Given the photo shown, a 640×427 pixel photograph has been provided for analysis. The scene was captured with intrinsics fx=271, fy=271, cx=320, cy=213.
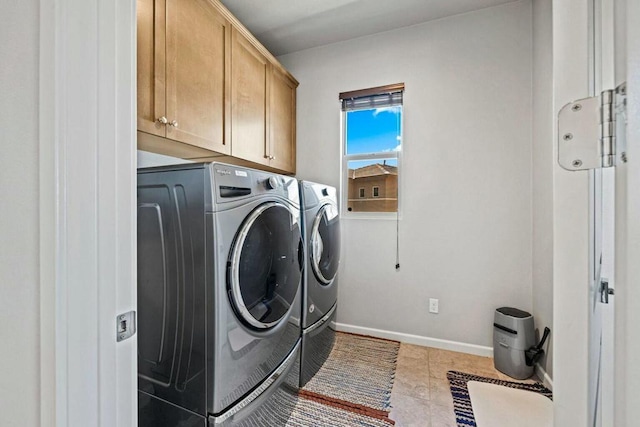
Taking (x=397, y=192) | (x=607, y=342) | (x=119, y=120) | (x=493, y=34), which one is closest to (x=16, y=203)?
(x=119, y=120)

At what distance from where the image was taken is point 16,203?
0.53 meters

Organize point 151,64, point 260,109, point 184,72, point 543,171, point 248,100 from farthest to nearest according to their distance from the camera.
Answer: point 260,109
point 248,100
point 543,171
point 184,72
point 151,64

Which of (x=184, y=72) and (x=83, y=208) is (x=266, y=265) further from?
(x=184, y=72)

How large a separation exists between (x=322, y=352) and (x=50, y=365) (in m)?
1.69

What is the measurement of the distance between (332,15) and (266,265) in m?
2.03

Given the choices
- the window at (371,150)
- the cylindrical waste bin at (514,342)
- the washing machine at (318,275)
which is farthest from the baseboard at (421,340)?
the window at (371,150)

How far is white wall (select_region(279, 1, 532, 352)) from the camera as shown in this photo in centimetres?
206

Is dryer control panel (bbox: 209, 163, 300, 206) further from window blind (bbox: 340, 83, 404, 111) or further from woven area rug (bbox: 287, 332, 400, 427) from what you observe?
window blind (bbox: 340, 83, 404, 111)

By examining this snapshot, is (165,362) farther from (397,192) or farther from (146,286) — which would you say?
(397,192)

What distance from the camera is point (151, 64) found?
4.09ft

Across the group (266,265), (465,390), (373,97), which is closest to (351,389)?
(465,390)

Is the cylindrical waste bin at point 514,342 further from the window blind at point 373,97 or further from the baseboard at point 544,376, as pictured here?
the window blind at point 373,97

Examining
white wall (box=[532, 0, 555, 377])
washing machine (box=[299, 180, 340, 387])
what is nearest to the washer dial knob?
washing machine (box=[299, 180, 340, 387])

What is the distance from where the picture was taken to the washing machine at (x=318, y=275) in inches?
65.7
